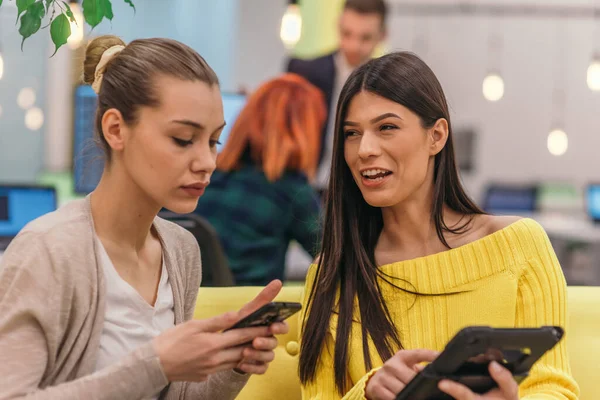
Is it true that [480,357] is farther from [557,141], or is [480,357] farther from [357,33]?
[557,141]

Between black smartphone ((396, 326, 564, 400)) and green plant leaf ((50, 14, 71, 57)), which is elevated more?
green plant leaf ((50, 14, 71, 57))

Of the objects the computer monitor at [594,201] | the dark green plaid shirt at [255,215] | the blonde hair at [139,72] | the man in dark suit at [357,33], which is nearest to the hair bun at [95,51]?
the blonde hair at [139,72]

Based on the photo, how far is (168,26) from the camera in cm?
766

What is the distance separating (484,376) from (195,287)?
640mm

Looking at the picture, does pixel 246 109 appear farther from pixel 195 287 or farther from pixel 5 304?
pixel 5 304

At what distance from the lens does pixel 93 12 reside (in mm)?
1733

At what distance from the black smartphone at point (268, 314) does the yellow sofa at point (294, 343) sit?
0.78 metres

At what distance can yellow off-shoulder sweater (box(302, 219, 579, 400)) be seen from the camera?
6.43 ft

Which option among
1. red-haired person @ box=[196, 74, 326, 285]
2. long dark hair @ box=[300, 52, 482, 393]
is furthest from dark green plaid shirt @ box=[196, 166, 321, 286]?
long dark hair @ box=[300, 52, 482, 393]

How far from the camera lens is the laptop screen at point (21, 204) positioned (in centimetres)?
439

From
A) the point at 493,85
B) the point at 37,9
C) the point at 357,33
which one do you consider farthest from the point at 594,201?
the point at 37,9

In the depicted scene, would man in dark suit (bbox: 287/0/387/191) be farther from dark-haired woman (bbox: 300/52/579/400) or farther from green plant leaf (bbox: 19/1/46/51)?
green plant leaf (bbox: 19/1/46/51)

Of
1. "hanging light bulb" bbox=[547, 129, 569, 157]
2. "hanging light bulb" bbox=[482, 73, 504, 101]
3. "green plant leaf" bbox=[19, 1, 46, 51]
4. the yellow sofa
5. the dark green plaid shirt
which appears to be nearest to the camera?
"green plant leaf" bbox=[19, 1, 46, 51]

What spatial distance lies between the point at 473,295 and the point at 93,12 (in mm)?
1040
